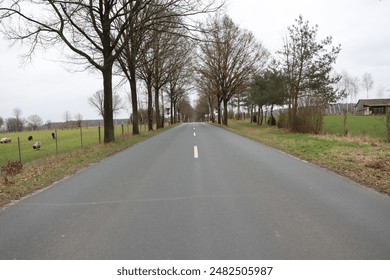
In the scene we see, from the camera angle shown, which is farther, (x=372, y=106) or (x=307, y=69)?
(x=372, y=106)

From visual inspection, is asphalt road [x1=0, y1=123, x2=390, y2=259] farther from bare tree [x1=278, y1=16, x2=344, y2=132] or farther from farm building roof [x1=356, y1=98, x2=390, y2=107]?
farm building roof [x1=356, y1=98, x2=390, y2=107]

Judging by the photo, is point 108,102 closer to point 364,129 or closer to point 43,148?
point 43,148

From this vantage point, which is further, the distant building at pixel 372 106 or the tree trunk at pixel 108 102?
the distant building at pixel 372 106

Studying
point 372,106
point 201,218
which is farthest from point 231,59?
point 372,106

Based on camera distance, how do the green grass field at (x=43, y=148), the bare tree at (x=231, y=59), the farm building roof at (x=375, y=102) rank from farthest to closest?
the farm building roof at (x=375, y=102) → the bare tree at (x=231, y=59) → the green grass field at (x=43, y=148)

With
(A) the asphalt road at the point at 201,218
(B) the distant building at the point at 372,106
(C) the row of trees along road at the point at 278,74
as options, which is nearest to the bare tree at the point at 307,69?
(C) the row of trees along road at the point at 278,74

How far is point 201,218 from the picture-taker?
5.22 m

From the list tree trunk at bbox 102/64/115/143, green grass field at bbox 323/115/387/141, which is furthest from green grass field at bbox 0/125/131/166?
green grass field at bbox 323/115/387/141

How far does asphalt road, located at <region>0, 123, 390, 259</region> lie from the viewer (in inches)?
159

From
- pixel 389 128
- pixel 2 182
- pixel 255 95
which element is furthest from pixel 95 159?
pixel 255 95

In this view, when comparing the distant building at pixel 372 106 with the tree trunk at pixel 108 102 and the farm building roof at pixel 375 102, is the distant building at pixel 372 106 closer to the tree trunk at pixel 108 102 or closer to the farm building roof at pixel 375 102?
the farm building roof at pixel 375 102

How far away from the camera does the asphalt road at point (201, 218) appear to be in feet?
13.2

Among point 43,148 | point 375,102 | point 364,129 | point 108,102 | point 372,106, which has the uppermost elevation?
point 375,102
